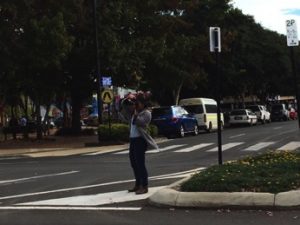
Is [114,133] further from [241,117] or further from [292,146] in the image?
[241,117]

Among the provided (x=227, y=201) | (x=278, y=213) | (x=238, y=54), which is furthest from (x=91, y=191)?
(x=238, y=54)

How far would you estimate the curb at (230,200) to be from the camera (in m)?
9.01

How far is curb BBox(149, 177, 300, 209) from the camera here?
9.01 meters

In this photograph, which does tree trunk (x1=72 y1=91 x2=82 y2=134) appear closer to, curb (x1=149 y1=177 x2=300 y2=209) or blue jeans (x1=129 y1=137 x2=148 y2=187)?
blue jeans (x1=129 y1=137 x2=148 y2=187)

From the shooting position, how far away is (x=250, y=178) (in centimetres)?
1003

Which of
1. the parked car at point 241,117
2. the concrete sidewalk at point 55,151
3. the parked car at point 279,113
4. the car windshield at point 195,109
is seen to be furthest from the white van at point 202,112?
the parked car at point 279,113

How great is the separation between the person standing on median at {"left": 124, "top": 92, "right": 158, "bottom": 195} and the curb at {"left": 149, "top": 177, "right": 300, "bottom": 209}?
51.9 inches

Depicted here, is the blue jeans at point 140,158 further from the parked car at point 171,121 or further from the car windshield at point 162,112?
the car windshield at point 162,112

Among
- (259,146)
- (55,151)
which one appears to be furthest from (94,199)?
(55,151)

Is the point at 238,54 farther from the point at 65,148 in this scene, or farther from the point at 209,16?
the point at 65,148

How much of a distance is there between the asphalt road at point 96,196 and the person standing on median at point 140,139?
1.21 feet

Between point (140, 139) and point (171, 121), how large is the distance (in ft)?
74.6

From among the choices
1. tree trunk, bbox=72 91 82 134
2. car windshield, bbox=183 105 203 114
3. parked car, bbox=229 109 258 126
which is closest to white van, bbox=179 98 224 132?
car windshield, bbox=183 105 203 114

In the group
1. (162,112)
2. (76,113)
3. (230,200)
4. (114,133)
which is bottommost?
(230,200)
